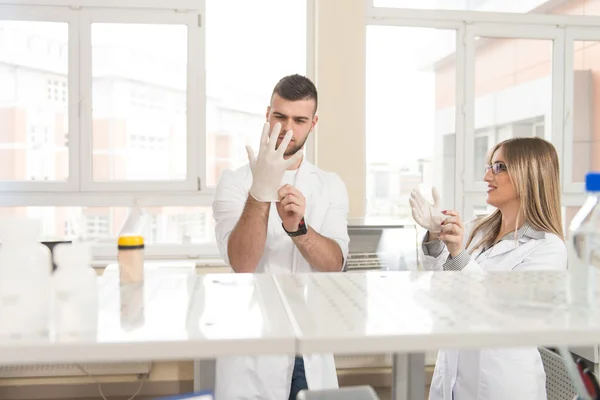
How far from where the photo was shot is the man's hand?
1579 mm

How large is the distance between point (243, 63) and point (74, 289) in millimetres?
2647

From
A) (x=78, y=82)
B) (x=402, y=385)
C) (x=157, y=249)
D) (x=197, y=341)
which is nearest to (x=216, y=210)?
(x=402, y=385)

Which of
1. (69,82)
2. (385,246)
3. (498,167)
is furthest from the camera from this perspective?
(69,82)

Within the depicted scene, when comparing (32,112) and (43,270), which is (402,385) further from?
(32,112)

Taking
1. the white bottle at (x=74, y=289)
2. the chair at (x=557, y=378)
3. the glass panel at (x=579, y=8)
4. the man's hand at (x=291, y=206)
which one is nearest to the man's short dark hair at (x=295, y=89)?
the man's hand at (x=291, y=206)

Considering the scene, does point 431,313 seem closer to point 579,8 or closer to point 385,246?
point 385,246

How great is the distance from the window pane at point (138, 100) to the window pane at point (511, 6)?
1.39m

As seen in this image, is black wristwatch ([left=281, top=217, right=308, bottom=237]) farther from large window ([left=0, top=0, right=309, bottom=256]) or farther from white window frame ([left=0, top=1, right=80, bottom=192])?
→ white window frame ([left=0, top=1, right=80, bottom=192])

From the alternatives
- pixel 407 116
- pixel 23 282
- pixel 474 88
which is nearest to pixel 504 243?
pixel 23 282

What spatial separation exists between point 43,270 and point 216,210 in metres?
A: 0.98

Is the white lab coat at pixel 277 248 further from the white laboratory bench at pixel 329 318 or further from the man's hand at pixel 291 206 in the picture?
the white laboratory bench at pixel 329 318

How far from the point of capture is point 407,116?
352 cm

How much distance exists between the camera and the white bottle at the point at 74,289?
862 mm

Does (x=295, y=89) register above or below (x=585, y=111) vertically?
below
